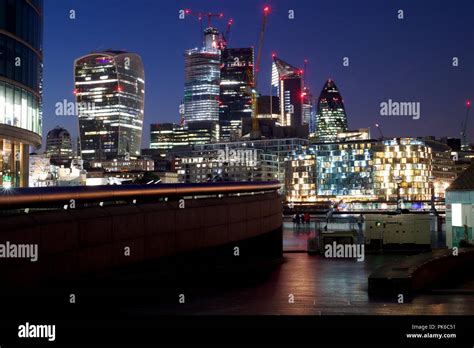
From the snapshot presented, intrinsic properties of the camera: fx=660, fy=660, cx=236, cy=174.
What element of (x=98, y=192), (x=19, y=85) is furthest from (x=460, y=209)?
(x=19, y=85)

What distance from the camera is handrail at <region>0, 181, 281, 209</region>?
10.8 meters

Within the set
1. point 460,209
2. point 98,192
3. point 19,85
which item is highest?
point 19,85

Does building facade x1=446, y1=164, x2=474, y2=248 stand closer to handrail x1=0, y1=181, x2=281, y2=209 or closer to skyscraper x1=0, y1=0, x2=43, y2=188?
handrail x1=0, y1=181, x2=281, y2=209

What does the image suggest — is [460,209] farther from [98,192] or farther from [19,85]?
[19,85]

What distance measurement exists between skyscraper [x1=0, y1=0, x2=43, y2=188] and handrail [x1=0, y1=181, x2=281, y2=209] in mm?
27266

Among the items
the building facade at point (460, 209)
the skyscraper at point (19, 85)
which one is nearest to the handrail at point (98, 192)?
the building facade at point (460, 209)

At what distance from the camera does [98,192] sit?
1273cm

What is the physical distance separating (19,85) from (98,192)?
32.9 metres

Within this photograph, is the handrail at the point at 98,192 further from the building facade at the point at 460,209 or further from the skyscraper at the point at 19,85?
the skyscraper at the point at 19,85

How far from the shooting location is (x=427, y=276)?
49.5 feet

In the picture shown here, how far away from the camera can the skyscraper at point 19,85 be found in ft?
134

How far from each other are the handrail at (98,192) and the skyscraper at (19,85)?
27.3 metres

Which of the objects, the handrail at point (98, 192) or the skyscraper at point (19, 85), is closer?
the handrail at point (98, 192)

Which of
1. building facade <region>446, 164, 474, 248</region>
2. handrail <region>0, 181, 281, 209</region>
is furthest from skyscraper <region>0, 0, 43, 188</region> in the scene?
handrail <region>0, 181, 281, 209</region>
